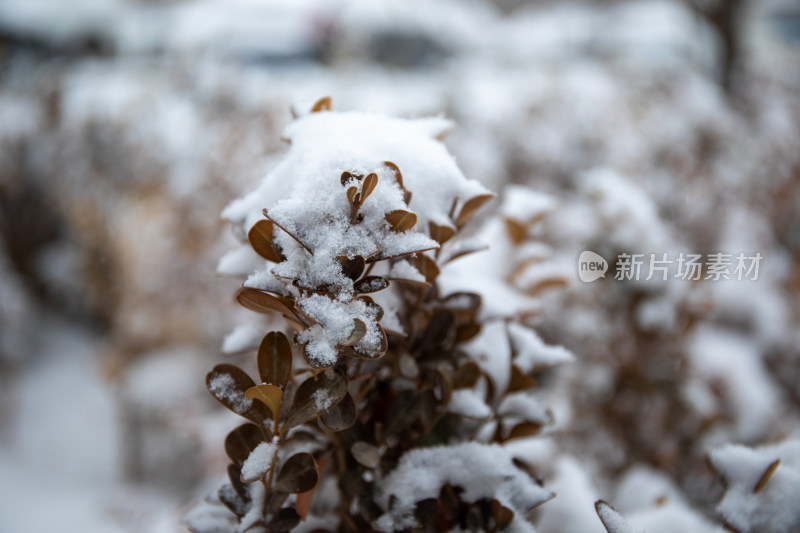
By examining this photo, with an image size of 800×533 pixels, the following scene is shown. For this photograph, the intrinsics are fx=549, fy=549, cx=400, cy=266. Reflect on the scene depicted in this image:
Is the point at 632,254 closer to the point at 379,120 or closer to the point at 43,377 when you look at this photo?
the point at 379,120

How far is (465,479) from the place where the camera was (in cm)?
65

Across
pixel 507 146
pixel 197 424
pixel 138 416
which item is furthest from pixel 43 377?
pixel 507 146

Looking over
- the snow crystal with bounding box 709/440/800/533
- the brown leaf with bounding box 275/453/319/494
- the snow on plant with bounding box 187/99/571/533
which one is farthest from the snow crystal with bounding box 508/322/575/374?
the brown leaf with bounding box 275/453/319/494

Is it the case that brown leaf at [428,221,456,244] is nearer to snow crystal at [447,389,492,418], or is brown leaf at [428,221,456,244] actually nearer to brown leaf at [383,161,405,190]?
brown leaf at [383,161,405,190]

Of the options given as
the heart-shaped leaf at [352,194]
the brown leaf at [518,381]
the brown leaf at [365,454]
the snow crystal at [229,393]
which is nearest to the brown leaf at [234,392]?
the snow crystal at [229,393]

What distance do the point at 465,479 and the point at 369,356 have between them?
0.79ft

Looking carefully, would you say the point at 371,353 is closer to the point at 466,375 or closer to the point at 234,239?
the point at 466,375

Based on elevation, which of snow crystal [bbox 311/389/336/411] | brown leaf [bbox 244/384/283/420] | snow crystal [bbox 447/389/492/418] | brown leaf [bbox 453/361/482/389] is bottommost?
snow crystal [bbox 447/389/492/418]

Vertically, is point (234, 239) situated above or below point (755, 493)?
above

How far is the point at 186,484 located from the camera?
10.4 ft

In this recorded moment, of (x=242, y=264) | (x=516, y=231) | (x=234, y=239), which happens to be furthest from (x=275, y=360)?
(x=234, y=239)

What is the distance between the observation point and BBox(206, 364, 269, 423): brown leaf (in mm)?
→ 567

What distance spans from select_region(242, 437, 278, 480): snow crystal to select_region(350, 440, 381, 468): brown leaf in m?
0.09

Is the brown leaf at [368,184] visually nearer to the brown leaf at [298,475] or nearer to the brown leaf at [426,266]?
the brown leaf at [426,266]
